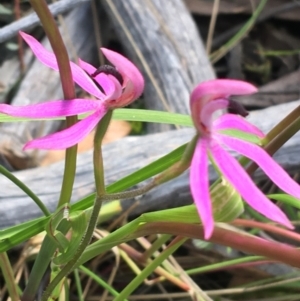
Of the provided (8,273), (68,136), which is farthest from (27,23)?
(68,136)

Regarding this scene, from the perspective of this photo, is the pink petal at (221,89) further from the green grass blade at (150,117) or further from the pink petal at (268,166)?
the green grass blade at (150,117)

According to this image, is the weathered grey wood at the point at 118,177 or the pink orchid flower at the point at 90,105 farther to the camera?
the weathered grey wood at the point at 118,177

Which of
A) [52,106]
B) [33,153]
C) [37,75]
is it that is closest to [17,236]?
[52,106]

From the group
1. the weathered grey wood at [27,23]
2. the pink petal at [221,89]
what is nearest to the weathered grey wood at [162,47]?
the weathered grey wood at [27,23]

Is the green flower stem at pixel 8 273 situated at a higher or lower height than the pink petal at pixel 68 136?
lower

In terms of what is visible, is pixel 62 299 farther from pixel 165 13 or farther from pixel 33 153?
pixel 165 13

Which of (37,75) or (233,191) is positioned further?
(37,75)

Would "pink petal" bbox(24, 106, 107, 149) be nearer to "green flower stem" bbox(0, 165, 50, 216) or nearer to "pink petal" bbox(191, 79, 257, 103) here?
"pink petal" bbox(191, 79, 257, 103)

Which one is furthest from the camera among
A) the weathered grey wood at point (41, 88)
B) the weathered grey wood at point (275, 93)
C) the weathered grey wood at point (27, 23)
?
the weathered grey wood at point (275, 93)
